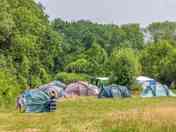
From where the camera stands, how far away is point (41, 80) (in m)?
59.6

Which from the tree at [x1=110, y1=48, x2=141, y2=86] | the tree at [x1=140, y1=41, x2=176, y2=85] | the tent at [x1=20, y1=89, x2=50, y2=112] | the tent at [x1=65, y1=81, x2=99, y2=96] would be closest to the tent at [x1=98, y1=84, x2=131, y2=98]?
the tent at [x1=65, y1=81, x2=99, y2=96]

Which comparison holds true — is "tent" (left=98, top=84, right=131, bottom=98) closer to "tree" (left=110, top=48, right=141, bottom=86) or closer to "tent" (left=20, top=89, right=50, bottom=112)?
"tree" (left=110, top=48, right=141, bottom=86)

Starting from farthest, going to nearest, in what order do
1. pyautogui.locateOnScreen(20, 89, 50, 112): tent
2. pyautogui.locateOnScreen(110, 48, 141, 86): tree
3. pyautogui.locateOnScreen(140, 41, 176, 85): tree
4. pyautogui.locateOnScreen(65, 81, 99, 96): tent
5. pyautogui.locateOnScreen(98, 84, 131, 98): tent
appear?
pyautogui.locateOnScreen(140, 41, 176, 85): tree → pyautogui.locateOnScreen(110, 48, 141, 86): tree → pyautogui.locateOnScreen(65, 81, 99, 96): tent → pyautogui.locateOnScreen(98, 84, 131, 98): tent → pyautogui.locateOnScreen(20, 89, 50, 112): tent

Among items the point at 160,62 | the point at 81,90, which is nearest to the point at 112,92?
the point at 81,90

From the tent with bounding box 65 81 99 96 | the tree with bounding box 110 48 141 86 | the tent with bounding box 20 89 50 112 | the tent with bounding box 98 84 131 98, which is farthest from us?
the tree with bounding box 110 48 141 86

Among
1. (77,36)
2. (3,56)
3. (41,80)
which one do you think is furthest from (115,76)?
(77,36)

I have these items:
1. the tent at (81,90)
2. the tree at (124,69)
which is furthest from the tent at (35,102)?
the tree at (124,69)

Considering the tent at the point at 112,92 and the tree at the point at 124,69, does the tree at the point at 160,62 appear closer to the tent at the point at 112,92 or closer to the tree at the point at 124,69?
the tree at the point at 124,69

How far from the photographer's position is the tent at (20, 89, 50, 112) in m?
28.5

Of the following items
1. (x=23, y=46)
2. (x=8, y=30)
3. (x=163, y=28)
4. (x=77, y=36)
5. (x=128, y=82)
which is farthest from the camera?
(x=77, y=36)

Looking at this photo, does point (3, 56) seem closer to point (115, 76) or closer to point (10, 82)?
point (10, 82)

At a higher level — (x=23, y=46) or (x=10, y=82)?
(x=23, y=46)

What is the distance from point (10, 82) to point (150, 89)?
16.0 metres

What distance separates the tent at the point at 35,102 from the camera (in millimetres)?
28469
